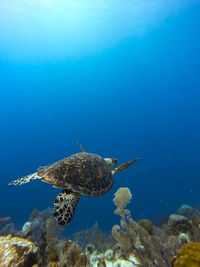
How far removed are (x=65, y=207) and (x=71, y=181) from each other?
673 millimetres

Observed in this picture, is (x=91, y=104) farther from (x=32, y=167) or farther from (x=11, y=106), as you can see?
(x=32, y=167)

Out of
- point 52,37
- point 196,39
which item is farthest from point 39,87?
point 196,39

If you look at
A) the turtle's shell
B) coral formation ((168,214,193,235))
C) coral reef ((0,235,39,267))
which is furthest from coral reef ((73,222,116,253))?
coral reef ((0,235,39,267))

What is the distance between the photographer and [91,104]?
85.0 metres

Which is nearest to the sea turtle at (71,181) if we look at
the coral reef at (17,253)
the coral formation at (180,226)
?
the coral reef at (17,253)

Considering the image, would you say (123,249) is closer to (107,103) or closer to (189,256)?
(189,256)

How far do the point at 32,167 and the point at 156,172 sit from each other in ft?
238

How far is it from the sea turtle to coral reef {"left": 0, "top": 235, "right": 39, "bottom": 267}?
1.17 meters

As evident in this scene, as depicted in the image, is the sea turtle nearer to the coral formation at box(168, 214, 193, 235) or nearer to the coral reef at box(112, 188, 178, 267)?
the coral reef at box(112, 188, 178, 267)

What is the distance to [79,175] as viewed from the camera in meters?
4.18

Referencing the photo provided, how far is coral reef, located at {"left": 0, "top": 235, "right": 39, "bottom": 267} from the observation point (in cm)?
176

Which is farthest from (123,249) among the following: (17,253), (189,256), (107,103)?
(107,103)

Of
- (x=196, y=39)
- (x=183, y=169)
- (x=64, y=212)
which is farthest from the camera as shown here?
(x=183, y=169)

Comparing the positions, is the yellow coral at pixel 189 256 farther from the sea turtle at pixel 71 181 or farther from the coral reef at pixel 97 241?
the coral reef at pixel 97 241
